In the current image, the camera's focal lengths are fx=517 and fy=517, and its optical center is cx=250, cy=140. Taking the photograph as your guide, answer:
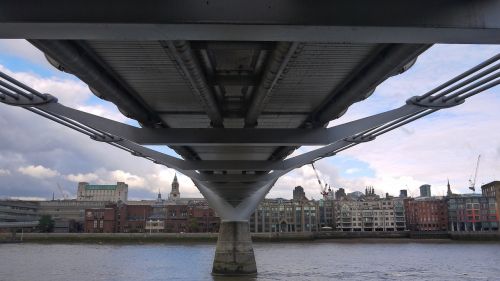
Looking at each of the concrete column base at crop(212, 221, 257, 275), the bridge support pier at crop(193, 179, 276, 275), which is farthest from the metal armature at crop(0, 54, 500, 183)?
the concrete column base at crop(212, 221, 257, 275)

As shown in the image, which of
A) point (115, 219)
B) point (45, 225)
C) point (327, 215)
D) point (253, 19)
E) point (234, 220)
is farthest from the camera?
point (327, 215)

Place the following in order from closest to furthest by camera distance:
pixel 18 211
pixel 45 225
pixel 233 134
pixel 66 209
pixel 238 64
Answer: pixel 238 64 → pixel 233 134 → pixel 45 225 → pixel 18 211 → pixel 66 209

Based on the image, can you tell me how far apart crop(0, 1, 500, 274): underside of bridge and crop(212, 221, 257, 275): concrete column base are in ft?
29.2

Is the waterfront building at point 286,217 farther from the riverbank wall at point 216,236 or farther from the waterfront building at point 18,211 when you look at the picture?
the waterfront building at point 18,211

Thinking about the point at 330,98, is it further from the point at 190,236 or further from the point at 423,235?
the point at 423,235

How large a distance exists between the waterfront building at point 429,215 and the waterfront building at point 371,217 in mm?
4227

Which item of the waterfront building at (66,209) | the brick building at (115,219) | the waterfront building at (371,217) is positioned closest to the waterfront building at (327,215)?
the waterfront building at (371,217)

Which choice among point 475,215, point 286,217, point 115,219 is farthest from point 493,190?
point 115,219

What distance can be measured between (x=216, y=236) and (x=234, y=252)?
8433 centimetres

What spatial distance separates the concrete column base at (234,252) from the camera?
114 ft

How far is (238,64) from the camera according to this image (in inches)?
510

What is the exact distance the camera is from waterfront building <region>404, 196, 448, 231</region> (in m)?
151

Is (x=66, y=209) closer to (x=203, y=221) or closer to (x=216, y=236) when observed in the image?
(x=203, y=221)

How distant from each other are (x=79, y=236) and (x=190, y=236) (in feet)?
91.3
